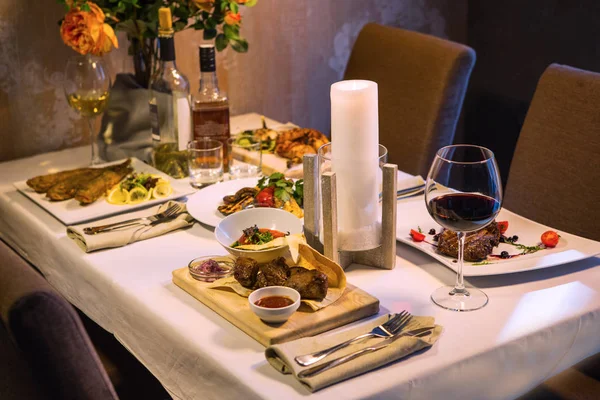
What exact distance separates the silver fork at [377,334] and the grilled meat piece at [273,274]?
0.16m

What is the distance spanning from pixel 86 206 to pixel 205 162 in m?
0.26

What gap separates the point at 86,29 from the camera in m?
1.63

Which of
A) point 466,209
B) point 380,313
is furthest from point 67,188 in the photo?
point 466,209

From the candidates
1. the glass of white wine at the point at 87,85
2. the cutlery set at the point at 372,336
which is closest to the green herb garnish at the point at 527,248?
the cutlery set at the point at 372,336

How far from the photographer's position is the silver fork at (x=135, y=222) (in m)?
1.40

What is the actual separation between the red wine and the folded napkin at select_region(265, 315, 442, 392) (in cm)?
16

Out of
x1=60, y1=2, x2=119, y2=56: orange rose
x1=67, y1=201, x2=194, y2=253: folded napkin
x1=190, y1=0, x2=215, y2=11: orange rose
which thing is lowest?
x1=67, y1=201, x2=194, y2=253: folded napkin

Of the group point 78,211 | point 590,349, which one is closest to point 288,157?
point 78,211

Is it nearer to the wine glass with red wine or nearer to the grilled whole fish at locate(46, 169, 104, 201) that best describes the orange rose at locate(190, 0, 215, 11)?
the grilled whole fish at locate(46, 169, 104, 201)

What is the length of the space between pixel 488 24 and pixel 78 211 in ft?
6.55

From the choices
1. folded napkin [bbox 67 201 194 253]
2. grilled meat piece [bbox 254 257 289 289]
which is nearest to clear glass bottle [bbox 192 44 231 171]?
folded napkin [bbox 67 201 194 253]

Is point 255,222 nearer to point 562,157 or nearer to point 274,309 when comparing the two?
point 274,309

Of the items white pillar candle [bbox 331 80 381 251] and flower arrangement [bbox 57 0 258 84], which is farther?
flower arrangement [bbox 57 0 258 84]

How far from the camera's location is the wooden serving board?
100cm
